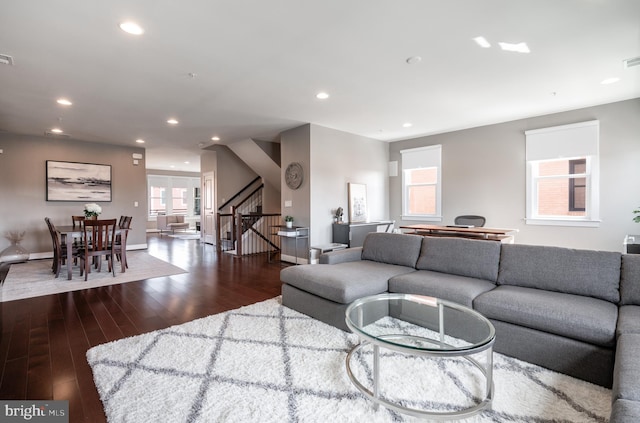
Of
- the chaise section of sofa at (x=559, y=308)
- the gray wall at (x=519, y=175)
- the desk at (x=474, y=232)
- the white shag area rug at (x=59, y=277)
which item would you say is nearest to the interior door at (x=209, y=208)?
the white shag area rug at (x=59, y=277)

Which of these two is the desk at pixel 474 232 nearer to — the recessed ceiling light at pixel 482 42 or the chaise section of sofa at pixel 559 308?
the chaise section of sofa at pixel 559 308

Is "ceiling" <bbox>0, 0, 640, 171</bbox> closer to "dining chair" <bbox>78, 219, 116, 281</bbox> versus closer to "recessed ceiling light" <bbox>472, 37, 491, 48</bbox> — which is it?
"recessed ceiling light" <bbox>472, 37, 491, 48</bbox>

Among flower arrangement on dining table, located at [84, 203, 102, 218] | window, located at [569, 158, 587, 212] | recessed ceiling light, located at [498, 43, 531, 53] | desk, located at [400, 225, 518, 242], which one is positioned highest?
recessed ceiling light, located at [498, 43, 531, 53]

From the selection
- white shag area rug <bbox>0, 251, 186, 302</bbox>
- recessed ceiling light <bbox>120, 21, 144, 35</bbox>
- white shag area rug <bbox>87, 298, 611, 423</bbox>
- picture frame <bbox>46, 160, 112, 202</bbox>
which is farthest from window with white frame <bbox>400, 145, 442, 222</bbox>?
picture frame <bbox>46, 160, 112, 202</bbox>

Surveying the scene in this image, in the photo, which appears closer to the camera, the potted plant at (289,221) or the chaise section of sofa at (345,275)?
the chaise section of sofa at (345,275)

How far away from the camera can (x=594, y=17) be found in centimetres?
246

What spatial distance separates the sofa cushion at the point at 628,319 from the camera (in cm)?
175

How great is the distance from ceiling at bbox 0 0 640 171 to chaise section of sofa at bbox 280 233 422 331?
1994 millimetres

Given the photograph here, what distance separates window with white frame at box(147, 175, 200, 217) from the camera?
12.9 meters

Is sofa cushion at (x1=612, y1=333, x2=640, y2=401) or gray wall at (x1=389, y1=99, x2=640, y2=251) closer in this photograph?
sofa cushion at (x1=612, y1=333, x2=640, y2=401)

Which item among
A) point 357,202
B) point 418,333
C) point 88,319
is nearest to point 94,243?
point 88,319

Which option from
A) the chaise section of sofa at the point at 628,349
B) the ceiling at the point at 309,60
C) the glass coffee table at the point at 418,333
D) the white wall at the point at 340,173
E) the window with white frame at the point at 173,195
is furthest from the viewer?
the window with white frame at the point at 173,195

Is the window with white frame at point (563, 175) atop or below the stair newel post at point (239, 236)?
atop

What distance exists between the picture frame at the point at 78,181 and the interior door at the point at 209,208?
2.34m
